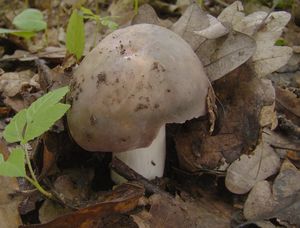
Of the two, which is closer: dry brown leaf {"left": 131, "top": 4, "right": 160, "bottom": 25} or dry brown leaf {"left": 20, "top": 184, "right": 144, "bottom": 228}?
dry brown leaf {"left": 20, "top": 184, "right": 144, "bottom": 228}

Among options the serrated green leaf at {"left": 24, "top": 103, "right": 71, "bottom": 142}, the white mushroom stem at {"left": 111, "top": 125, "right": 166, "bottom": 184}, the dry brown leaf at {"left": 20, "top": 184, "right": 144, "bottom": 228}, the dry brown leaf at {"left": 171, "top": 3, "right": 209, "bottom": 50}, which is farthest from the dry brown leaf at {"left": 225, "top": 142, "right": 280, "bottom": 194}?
the serrated green leaf at {"left": 24, "top": 103, "right": 71, "bottom": 142}

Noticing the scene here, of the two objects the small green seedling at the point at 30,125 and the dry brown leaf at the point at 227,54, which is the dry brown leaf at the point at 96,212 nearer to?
the small green seedling at the point at 30,125

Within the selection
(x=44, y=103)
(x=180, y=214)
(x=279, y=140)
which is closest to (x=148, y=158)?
(x=180, y=214)

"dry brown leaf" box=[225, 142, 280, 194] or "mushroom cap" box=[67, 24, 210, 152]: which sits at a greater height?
"mushroom cap" box=[67, 24, 210, 152]

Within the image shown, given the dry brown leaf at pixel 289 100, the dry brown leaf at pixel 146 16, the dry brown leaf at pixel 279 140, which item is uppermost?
the dry brown leaf at pixel 146 16

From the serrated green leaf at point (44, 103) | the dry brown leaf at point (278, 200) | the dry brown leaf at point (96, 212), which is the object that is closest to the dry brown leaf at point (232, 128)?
the dry brown leaf at point (278, 200)

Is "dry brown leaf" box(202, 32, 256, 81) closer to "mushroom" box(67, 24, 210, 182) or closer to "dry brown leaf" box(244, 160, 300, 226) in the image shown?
"mushroom" box(67, 24, 210, 182)

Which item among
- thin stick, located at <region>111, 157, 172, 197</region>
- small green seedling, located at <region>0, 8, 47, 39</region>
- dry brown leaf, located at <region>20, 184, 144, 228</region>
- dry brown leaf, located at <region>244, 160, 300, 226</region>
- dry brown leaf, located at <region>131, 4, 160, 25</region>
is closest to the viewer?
dry brown leaf, located at <region>20, 184, 144, 228</region>

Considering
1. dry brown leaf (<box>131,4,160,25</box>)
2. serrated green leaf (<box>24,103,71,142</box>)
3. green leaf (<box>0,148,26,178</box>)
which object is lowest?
green leaf (<box>0,148,26,178</box>)
